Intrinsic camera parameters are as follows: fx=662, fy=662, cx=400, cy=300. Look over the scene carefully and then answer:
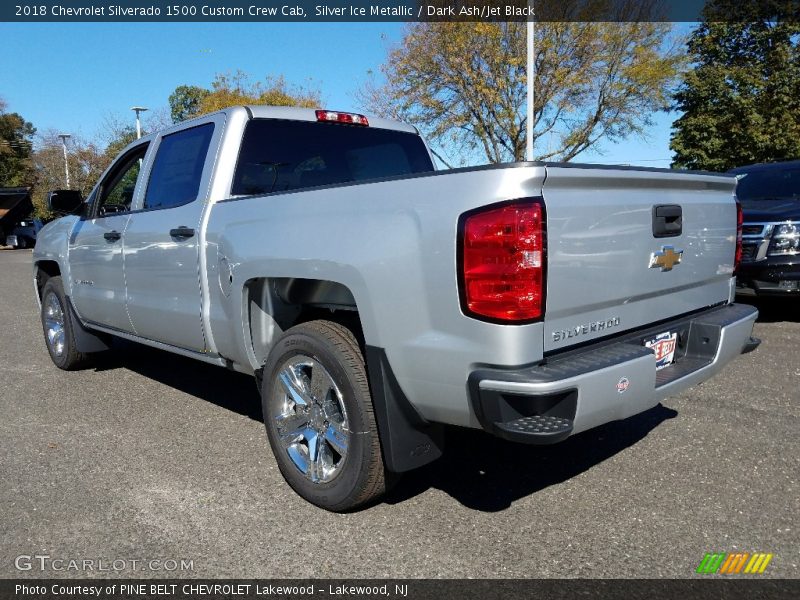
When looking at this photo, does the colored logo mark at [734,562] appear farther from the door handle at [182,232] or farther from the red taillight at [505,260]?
the door handle at [182,232]

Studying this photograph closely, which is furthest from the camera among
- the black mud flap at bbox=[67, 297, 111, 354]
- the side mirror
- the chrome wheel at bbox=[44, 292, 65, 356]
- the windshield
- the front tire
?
the windshield

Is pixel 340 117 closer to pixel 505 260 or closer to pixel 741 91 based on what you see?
pixel 505 260

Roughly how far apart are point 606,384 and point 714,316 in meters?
1.30

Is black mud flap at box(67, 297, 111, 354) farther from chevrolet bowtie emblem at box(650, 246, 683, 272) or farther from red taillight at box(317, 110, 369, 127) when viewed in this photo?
chevrolet bowtie emblem at box(650, 246, 683, 272)

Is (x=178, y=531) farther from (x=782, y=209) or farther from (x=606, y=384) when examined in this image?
(x=782, y=209)

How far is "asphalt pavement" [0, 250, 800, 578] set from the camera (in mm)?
2695

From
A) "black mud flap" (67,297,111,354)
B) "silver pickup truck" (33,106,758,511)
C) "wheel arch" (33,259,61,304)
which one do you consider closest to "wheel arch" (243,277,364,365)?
"silver pickup truck" (33,106,758,511)

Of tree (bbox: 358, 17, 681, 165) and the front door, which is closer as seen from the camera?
the front door

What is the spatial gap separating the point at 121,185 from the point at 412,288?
138 inches

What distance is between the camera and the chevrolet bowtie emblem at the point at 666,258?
2.95 metres

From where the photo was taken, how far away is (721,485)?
10.8 ft

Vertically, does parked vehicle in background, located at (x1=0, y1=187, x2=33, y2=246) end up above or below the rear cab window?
below

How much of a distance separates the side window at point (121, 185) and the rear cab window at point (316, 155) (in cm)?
126

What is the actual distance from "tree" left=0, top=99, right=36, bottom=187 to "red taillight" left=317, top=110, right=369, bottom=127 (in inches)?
2101
